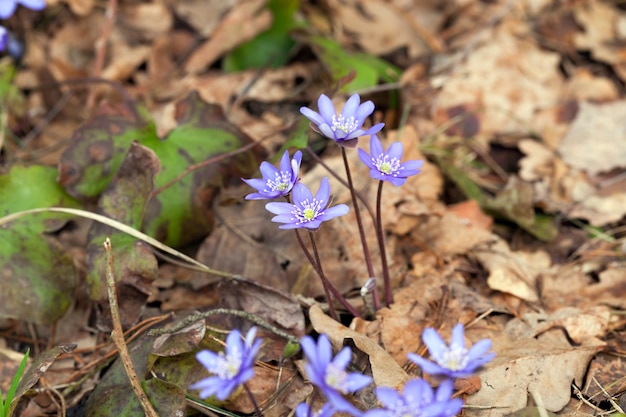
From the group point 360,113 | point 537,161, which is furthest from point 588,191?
point 360,113

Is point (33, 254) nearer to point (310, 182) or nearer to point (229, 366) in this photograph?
point (310, 182)

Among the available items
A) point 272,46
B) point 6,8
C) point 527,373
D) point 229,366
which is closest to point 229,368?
point 229,366

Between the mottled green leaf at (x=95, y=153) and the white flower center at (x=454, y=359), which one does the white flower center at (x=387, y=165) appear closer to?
the white flower center at (x=454, y=359)

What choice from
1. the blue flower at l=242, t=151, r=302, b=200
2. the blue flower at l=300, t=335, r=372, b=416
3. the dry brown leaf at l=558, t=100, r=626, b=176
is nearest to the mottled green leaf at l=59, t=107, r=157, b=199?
the blue flower at l=242, t=151, r=302, b=200

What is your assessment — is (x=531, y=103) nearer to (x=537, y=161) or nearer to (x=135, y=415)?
(x=537, y=161)

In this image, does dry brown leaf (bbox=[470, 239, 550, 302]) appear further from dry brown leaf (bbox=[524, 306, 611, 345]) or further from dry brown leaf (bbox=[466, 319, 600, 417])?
dry brown leaf (bbox=[466, 319, 600, 417])
